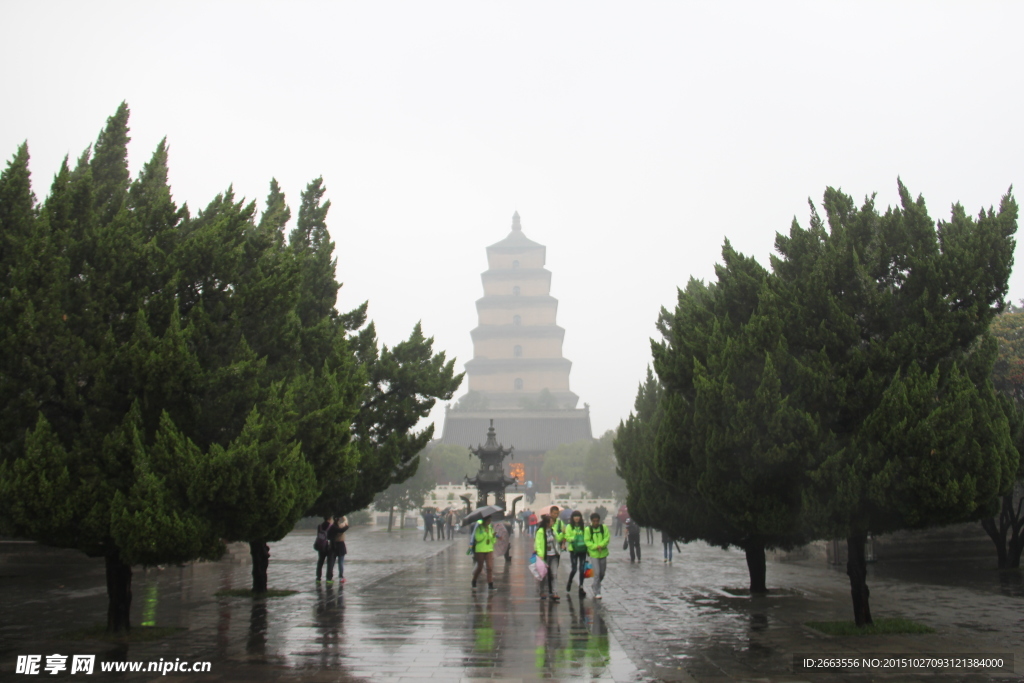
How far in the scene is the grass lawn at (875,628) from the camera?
30.0ft

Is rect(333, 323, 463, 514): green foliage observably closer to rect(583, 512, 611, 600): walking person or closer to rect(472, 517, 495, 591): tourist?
rect(472, 517, 495, 591): tourist

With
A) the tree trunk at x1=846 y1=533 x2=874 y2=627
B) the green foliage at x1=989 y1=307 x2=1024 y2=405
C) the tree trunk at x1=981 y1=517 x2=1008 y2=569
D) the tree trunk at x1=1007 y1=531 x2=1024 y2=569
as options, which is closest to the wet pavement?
the tree trunk at x1=846 y1=533 x2=874 y2=627

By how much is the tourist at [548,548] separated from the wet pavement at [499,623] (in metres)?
0.33

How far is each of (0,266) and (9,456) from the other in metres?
1.86

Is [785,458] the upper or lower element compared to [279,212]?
lower

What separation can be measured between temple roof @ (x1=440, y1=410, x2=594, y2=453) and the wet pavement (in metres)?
59.3

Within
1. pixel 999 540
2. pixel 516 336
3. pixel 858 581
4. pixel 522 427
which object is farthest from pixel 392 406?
pixel 516 336

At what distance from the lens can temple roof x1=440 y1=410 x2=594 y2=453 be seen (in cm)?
7719

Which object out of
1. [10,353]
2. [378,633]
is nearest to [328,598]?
[378,633]

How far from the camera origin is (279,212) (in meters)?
13.0

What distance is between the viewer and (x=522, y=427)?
78125 millimetres

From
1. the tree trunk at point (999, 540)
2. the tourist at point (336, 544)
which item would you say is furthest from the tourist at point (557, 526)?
the tree trunk at point (999, 540)

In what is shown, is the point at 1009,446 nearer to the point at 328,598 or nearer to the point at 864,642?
the point at 864,642

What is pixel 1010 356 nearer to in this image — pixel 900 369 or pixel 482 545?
pixel 900 369
